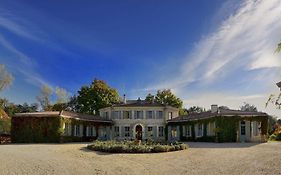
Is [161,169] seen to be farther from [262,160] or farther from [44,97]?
[44,97]

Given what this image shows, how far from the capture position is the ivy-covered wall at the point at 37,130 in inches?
1425

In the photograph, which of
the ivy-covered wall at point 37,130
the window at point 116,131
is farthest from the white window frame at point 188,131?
the ivy-covered wall at point 37,130

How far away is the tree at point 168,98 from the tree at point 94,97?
27.8 ft

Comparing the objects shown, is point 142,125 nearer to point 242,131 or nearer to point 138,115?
point 138,115

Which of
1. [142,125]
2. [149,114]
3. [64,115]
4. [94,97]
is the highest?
[94,97]

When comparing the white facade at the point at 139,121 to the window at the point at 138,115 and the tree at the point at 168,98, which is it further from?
the tree at the point at 168,98

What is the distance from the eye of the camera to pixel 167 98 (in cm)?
6169

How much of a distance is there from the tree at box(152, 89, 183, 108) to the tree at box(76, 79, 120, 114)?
8.46m

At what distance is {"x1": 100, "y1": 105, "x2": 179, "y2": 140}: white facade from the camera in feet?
158

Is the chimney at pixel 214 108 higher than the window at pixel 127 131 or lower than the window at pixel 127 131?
higher

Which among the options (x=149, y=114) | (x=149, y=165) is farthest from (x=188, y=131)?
(x=149, y=165)

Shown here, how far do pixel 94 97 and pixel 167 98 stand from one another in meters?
13.1

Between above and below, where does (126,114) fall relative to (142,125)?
above

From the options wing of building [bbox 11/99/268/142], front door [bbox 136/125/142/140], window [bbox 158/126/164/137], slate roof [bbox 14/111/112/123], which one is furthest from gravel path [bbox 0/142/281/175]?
window [bbox 158/126/164/137]
